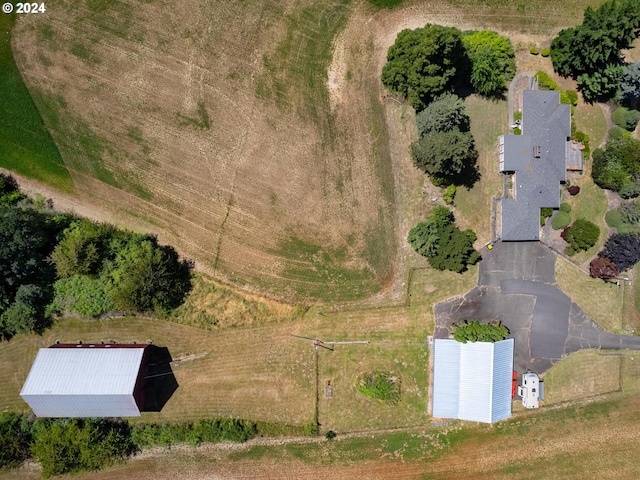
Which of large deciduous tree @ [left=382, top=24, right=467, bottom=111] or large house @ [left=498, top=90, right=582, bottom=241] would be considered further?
large house @ [left=498, top=90, right=582, bottom=241]

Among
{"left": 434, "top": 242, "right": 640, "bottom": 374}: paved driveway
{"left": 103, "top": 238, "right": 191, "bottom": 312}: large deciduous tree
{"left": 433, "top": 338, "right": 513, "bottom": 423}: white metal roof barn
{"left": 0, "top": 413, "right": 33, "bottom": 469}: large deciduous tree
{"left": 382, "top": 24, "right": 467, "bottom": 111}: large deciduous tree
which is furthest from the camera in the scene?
{"left": 434, "top": 242, "right": 640, "bottom": 374}: paved driveway

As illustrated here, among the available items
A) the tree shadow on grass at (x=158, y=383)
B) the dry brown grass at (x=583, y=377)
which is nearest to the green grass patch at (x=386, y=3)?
the dry brown grass at (x=583, y=377)

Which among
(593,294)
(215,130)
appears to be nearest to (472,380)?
(593,294)

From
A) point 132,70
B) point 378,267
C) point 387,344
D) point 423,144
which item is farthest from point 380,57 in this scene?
point 387,344

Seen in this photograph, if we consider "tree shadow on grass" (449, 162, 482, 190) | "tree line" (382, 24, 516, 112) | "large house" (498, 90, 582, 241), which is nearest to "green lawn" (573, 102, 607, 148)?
"large house" (498, 90, 582, 241)

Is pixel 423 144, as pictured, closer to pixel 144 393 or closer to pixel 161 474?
pixel 144 393

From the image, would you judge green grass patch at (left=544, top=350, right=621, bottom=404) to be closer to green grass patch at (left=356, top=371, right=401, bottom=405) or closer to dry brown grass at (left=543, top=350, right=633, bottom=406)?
dry brown grass at (left=543, top=350, right=633, bottom=406)

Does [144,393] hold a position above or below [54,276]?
below
